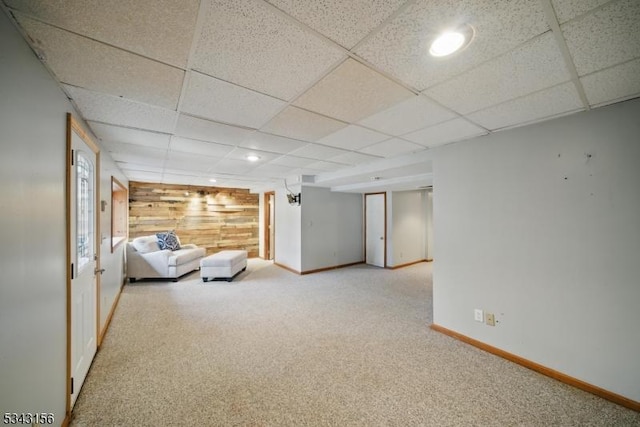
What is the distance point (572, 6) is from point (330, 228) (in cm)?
535

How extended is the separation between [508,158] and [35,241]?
3.55 meters

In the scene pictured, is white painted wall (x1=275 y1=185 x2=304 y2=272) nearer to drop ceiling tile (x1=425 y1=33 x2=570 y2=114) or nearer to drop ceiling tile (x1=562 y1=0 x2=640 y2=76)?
drop ceiling tile (x1=425 y1=33 x2=570 y2=114)

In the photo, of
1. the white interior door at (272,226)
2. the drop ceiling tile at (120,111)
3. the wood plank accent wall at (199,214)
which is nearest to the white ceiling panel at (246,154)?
the drop ceiling tile at (120,111)

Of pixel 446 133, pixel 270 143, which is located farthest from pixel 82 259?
pixel 446 133

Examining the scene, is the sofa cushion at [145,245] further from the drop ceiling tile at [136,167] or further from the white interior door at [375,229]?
the white interior door at [375,229]

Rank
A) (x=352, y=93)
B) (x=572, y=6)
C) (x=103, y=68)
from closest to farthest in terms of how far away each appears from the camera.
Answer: (x=572, y=6) < (x=103, y=68) < (x=352, y=93)

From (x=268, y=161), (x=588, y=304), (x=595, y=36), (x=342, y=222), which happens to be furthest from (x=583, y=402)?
(x=342, y=222)

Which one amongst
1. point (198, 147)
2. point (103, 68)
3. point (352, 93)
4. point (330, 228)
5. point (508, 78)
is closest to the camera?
point (103, 68)

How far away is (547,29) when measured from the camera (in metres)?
1.10

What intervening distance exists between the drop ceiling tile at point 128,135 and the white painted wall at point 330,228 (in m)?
3.25

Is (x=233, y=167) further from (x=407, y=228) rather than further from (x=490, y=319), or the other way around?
(x=407, y=228)

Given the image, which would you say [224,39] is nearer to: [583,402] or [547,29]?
[547,29]

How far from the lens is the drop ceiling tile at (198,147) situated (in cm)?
270

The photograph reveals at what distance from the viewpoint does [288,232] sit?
614 cm
